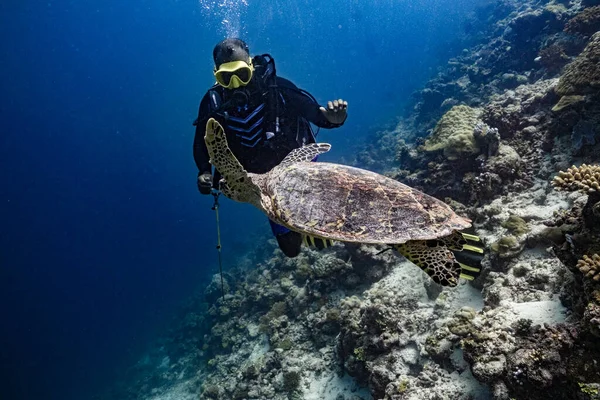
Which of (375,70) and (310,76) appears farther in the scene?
(310,76)

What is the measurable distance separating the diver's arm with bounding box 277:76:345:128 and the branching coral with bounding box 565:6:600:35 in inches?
384

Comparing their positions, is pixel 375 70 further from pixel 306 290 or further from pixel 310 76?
pixel 306 290

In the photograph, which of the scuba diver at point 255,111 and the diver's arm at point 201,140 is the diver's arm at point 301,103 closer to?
the scuba diver at point 255,111

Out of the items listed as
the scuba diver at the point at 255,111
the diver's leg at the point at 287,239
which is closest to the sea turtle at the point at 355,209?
the scuba diver at the point at 255,111

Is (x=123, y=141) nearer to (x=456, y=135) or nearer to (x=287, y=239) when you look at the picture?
(x=287, y=239)

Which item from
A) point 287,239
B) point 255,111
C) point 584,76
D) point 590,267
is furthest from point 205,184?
point 584,76

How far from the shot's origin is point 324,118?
14.6 feet

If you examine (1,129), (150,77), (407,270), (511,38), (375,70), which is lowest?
(407,270)

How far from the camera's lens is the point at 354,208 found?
9.88ft

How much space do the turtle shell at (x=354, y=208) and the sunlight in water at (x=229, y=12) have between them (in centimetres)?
8621

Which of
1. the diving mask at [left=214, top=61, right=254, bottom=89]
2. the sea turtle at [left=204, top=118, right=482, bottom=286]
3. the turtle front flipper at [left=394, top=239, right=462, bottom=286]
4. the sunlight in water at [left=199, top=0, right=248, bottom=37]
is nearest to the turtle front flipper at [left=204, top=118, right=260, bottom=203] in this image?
the sea turtle at [left=204, top=118, right=482, bottom=286]

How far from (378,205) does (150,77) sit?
115 meters

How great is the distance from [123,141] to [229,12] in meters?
→ 53.7

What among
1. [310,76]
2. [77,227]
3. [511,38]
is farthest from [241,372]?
[310,76]
